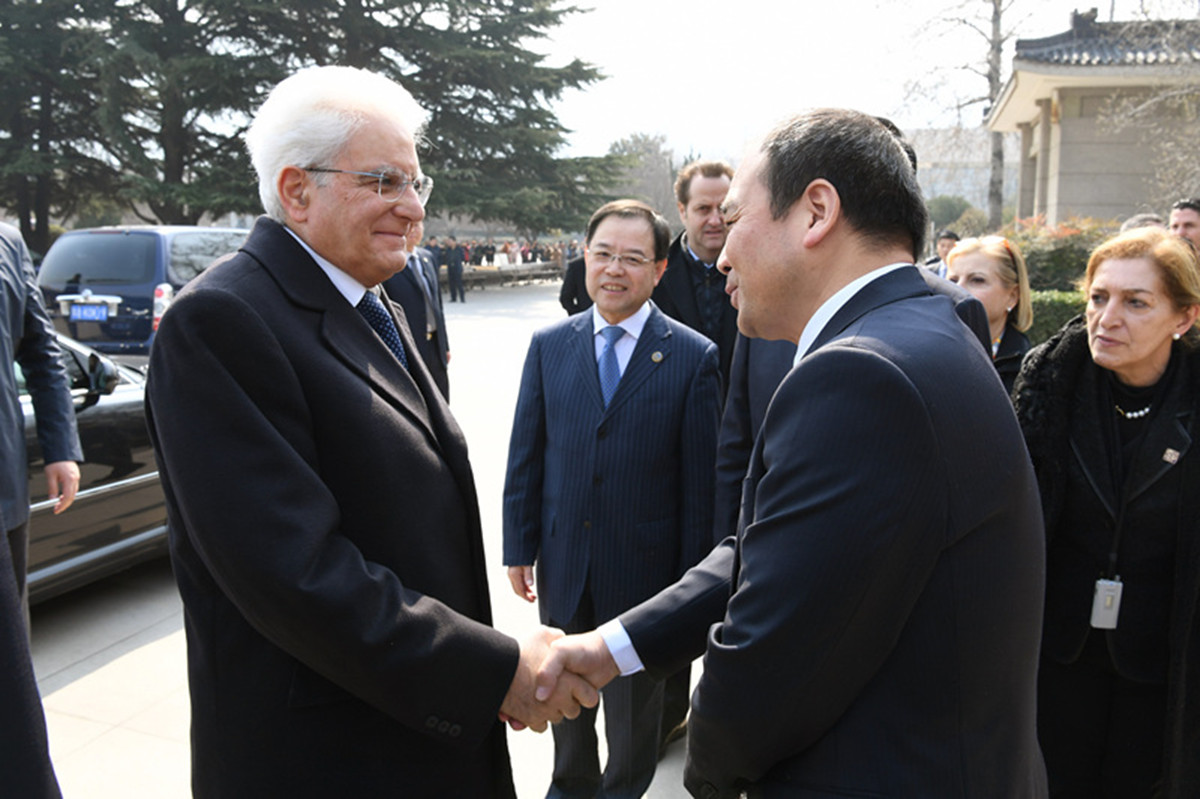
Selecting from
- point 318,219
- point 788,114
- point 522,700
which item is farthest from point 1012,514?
point 318,219

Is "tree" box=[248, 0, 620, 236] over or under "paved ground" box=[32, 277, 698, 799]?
over

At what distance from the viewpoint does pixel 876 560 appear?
3.61 ft

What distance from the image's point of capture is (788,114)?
1435 mm

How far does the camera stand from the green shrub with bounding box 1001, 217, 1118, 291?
12.6m

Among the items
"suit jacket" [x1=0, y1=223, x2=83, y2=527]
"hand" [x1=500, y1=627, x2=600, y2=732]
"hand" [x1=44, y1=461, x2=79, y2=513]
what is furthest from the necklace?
"hand" [x1=44, y1=461, x2=79, y2=513]

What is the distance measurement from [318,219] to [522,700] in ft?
3.42

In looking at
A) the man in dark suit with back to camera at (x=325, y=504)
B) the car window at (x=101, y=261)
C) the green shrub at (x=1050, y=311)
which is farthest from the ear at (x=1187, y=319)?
the car window at (x=101, y=261)

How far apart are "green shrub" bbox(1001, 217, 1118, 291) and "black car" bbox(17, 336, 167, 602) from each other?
40.1ft

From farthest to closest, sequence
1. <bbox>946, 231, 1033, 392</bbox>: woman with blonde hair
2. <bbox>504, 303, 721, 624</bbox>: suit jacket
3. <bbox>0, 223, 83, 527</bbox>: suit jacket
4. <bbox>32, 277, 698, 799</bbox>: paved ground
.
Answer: <bbox>946, 231, 1033, 392</bbox>: woman with blonde hair
<bbox>32, 277, 698, 799</bbox>: paved ground
<bbox>0, 223, 83, 527</bbox>: suit jacket
<bbox>504, 303, 721, 624</bbox>: suit jacket

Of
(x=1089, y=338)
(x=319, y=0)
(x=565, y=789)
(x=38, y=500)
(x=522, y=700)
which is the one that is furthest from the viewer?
(x=319, y=0)

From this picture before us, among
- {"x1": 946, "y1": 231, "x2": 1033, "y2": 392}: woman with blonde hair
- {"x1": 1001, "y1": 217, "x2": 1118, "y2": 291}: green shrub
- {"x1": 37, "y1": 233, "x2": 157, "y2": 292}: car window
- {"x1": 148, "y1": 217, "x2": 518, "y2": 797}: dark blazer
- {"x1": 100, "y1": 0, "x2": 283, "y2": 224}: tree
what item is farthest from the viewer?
→ {"x1": 100, "y1": 0, "x2": 283, "y2": 224}: tree

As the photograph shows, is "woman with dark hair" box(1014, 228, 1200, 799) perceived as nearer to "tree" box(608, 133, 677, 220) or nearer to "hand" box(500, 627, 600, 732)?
"hand" box(500, 627, 600, 732)

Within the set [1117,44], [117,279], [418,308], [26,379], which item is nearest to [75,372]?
[26,379]

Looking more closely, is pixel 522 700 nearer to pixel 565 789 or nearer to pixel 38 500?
pixel 565 789
